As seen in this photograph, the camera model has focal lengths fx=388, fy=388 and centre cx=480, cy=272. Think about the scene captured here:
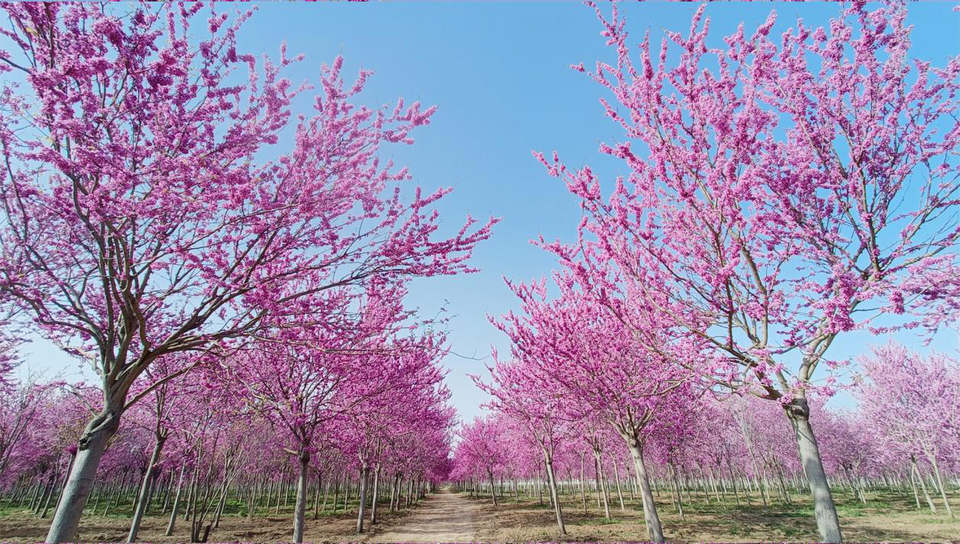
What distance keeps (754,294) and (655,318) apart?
1.65 meters

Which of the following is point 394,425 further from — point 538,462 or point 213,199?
point 213,199

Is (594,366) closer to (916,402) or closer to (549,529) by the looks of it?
(549,529)

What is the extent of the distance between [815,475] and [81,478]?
8.65 m

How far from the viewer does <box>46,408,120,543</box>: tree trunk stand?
386 cm

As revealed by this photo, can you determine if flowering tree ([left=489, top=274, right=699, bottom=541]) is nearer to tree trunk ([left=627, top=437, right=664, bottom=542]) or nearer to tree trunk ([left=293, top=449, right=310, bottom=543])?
tree trunk ([left=627, top=437, right=664, bottom=542])

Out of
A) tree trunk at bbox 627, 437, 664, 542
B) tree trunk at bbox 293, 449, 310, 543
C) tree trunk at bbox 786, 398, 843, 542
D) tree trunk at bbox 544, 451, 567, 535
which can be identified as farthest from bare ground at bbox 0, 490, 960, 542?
tree trunk at bbox 786, 398, 843, 542

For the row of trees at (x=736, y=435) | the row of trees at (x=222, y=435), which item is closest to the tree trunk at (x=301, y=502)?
the row of trees at (x=222, y=435)

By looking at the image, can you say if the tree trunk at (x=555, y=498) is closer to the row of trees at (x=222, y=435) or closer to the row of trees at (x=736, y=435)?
the row of trees at (x=736, y=435)

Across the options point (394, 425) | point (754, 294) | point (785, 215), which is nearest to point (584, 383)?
point (754, 294)

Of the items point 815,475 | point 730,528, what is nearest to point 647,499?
point 815,475

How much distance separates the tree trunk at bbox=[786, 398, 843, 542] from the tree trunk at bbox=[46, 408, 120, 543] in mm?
8106

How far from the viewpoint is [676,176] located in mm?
5605

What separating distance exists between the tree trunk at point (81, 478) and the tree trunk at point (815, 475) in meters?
8.11

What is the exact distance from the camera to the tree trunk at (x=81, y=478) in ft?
12.7
